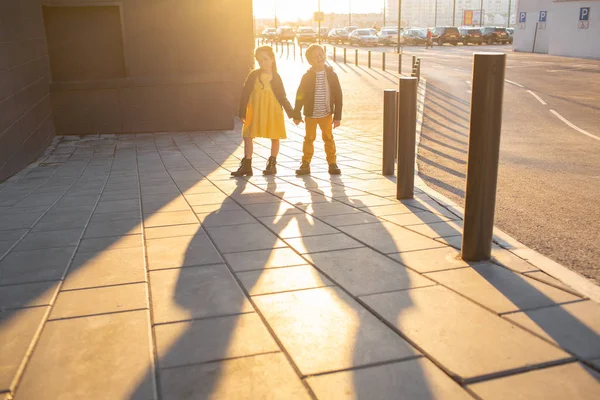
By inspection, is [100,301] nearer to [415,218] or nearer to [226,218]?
[226,218]

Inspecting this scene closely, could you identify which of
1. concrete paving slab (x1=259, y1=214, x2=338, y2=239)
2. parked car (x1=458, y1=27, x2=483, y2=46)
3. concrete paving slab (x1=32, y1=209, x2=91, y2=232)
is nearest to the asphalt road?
concrete paving slab (x1=259, y1=214, x2=338, y2=239)

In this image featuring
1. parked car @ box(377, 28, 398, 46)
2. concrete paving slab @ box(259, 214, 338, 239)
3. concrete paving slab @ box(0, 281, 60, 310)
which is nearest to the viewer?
concrete paving slab @ box(0, 281, 60, 310)

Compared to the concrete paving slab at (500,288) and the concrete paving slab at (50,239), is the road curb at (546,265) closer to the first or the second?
the concrete paving slab at (500,288)

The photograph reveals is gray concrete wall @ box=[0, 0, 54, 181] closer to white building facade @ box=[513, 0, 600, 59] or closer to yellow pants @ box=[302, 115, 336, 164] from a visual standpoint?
yellow pants @ box=[302, 115, 336, 164]

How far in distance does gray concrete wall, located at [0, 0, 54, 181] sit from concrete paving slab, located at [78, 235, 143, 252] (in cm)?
370

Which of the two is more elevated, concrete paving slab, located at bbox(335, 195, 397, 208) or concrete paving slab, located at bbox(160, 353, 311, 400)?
concrete paving slab, located at bbox(160, 353, 311, 400)

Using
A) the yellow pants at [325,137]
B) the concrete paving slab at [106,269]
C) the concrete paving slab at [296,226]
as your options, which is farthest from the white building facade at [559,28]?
the concrete paving slab at [106,269]

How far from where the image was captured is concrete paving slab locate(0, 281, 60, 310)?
346 cm

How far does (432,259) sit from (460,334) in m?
1.13

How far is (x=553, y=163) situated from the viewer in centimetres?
866

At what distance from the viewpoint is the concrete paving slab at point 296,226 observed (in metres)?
4.79

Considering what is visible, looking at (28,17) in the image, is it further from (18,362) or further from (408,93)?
(18,362)

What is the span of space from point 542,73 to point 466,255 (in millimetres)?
22827

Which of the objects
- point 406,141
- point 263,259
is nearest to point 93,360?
point 263,259
